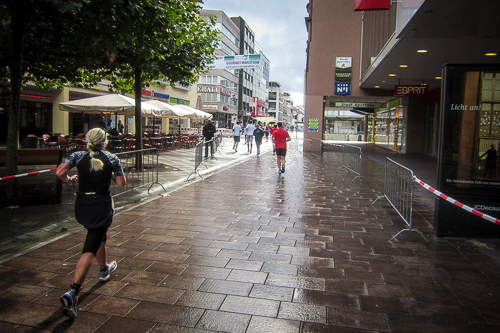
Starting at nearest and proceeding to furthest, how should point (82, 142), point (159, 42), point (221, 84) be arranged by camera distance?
1. point (159, 42)
2. point (82, 142)
3. point (221, 84)

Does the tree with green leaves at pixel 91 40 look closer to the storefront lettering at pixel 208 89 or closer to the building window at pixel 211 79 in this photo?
the storefront lettering at pixel 208 89

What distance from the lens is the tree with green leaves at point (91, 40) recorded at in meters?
6.15

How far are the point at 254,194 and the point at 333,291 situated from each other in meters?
5.32

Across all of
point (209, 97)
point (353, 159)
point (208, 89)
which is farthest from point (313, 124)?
point (209, 97)

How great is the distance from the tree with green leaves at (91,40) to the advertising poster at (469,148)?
4776mm

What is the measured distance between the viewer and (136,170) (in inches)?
345

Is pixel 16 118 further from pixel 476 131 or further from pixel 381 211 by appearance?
pixel 476 131

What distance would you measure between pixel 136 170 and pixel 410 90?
45.9 feet

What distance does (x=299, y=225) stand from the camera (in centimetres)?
634

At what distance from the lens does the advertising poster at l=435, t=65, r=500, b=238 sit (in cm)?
537

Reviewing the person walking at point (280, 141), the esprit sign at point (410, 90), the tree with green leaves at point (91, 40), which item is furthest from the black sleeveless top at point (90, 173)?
the esprit sign at point (410, 90)

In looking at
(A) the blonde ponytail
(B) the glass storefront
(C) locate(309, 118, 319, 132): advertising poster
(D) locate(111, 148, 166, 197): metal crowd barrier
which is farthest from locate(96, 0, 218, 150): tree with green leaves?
(B) the glass storefront

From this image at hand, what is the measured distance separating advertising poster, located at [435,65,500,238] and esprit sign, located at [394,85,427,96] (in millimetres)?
13188

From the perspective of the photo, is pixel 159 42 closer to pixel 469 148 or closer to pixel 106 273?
pixel 106 273
